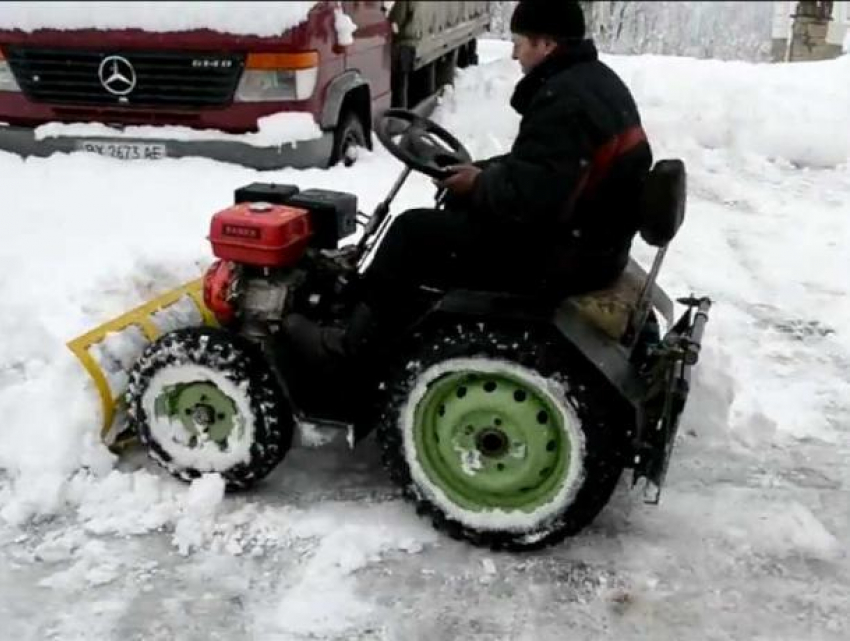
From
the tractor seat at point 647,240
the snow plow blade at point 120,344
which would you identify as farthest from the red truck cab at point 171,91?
the tractor seat at point 647,240

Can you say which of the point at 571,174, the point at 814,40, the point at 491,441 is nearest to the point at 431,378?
the point at 491,441

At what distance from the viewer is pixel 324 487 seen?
152 inches

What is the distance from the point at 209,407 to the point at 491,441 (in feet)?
3.28

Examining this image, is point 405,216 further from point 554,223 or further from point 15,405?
point 15,405

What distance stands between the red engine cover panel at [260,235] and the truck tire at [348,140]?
345 cm

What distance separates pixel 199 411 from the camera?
3.73m

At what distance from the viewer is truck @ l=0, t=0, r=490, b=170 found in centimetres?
665

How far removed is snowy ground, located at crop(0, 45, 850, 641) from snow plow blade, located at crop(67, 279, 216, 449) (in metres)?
0.10

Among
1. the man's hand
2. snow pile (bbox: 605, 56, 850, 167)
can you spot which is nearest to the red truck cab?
the man's hand

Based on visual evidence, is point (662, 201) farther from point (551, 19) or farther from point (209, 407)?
point (209, 407)

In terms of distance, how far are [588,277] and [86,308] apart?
2.43 meters

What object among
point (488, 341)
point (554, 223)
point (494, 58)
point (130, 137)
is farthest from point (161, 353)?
point (494, 58)

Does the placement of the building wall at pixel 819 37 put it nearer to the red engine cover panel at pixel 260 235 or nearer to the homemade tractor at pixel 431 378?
the homemade tractor at pixel 431 378

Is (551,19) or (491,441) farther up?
(551,19)
